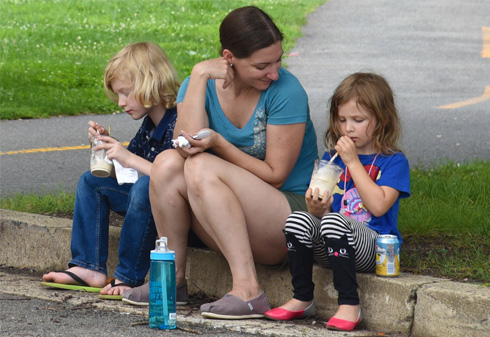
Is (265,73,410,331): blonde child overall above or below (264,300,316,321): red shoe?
above

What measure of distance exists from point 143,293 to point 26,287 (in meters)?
0.64

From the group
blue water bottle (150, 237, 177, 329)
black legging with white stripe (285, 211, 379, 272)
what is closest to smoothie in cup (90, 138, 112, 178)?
blue water bottle (150, 237, 177, 329)

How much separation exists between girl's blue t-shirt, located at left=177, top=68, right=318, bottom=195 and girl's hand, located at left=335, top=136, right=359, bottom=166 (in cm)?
26

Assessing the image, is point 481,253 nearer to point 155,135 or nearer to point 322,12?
point 155,135

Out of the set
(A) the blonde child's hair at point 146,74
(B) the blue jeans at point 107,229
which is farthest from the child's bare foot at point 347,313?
(A) the blonde child's hair at point 146,74

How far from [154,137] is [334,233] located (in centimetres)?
114

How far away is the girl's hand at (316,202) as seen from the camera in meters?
3.50

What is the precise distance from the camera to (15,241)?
4.57 metres

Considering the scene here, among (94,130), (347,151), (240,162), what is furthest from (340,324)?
(94,130)

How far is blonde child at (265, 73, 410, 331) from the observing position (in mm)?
3428

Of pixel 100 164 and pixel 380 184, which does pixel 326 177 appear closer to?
pixel 380 184

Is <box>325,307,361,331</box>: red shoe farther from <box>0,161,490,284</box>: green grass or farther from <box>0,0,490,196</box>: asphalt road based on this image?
<box>0,0,490,196</box>: asphalt road

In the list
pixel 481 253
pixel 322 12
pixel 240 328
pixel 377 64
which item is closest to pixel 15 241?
pixel 240 328

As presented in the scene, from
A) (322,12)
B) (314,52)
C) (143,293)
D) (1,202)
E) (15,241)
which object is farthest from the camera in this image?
(322,12)
